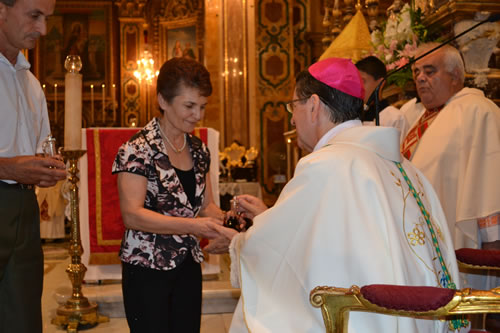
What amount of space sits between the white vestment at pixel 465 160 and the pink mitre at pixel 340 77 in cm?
140

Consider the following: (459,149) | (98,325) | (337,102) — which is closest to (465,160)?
(459,149)

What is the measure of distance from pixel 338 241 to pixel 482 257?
2.40 feet

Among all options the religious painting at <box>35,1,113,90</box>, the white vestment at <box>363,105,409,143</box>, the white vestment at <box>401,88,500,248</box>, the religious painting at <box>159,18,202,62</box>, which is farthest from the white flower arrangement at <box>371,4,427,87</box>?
the religious painting at <box>35,1,113,90</box>

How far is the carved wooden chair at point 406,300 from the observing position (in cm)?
162

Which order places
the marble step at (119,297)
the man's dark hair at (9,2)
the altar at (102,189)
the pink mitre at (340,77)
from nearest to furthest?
1. the pink mitre at (340,77)
2. the man's dark hair at (9,2)
3. the marble step at (119,297)
4. the altar at (102,189)

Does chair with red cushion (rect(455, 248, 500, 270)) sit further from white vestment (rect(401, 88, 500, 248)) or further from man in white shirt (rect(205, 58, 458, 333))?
white vestment (rect(401, 88, 500, 248))

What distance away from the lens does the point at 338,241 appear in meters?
1.95

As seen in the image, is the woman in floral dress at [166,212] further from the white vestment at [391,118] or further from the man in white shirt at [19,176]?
the white vestment at [391,118]

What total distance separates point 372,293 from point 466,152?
204 cm

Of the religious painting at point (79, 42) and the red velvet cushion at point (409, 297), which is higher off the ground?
the religious painting at point (79, 42)

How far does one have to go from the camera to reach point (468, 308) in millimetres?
1633

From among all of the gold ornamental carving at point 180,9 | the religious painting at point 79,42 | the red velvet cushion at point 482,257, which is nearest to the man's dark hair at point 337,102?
the red velvet cushion at point 482,257

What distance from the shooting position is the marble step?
4.71 m

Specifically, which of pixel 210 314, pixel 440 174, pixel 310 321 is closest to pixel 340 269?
pixel 310 321
